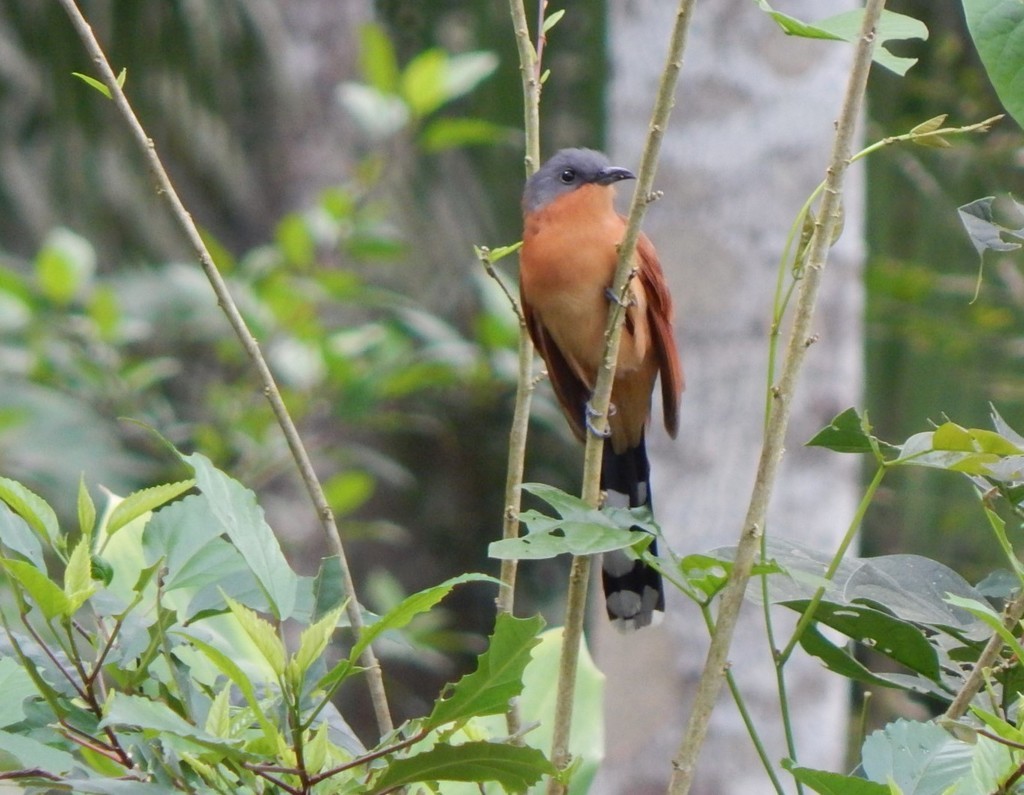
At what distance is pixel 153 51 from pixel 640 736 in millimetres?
3845

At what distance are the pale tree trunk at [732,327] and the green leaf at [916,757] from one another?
288cm

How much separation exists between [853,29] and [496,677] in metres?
0.71

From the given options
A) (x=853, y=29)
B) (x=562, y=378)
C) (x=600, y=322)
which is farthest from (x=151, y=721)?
(x=562, y=378)

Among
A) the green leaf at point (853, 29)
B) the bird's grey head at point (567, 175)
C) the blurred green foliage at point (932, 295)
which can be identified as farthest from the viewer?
the blurred green foliage at point (932, 295)

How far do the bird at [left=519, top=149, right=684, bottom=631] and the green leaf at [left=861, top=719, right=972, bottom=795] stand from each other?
1784mm

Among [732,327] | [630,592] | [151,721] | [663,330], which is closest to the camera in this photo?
[151,721]

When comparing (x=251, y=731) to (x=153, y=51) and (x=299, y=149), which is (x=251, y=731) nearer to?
(x=153, y=51)

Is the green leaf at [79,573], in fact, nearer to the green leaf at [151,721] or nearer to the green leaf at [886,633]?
the green leaf at [151,721]

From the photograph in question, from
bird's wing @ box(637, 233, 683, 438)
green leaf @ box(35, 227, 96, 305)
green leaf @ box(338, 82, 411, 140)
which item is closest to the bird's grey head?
bird's wing @ box(637, 233, 683, 438)

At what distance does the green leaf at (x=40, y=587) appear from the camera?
3.53 ft

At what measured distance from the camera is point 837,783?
105cm

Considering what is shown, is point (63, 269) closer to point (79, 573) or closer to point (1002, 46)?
point (79, 573)

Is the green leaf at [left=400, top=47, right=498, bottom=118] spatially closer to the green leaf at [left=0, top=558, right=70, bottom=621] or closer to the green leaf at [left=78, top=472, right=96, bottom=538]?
the green leaf at [left=78, top=472, right=96, bottom=538]

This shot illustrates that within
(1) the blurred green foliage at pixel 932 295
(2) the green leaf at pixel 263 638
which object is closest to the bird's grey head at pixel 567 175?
(2) the green leaf at pixel 263 638
